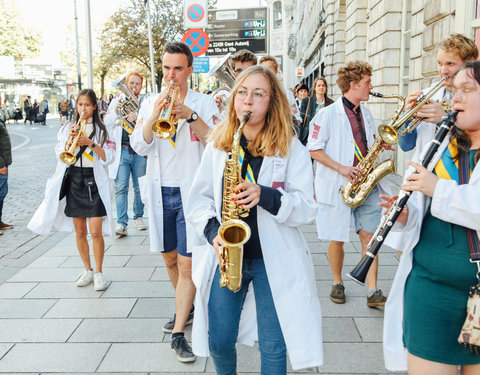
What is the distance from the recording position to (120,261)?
18.4 feet

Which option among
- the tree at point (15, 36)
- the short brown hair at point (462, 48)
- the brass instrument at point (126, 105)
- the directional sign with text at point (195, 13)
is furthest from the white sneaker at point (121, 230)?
the tree at point (15, 36)

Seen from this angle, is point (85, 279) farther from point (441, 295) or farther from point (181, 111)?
point (441, 295)

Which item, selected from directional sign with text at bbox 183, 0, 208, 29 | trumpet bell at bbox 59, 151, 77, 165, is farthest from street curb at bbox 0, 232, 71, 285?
directional sign with text at bbox 183, 0, 208, 29

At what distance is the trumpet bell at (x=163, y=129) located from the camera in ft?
11.1

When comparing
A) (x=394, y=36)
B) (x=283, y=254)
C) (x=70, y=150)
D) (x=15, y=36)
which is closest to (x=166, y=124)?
(x=283, y=254)

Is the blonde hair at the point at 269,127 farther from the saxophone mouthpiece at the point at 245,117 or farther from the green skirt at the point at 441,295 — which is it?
the green skirt at the point at 441,295

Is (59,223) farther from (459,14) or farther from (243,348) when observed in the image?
(459,14)

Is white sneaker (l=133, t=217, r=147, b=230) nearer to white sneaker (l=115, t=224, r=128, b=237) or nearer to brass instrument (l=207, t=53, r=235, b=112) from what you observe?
white sneaker (l=115, t=224, r=128, b=237)

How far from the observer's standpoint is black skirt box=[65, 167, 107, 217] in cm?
468

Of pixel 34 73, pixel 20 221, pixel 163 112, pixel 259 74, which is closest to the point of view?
pixel 259 74

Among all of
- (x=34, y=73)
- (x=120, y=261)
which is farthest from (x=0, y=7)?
(x=120, y=261)

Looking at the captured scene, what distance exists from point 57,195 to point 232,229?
2.97 m

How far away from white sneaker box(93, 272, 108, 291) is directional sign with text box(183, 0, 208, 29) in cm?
707

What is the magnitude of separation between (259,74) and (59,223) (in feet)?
10.4
